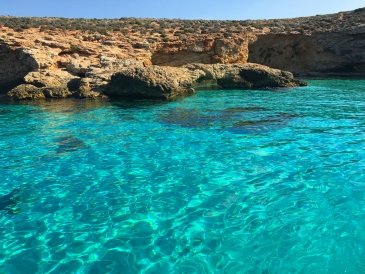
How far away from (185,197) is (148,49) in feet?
69.5

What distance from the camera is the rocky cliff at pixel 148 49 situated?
20.0m

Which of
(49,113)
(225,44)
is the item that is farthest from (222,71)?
(49,113)

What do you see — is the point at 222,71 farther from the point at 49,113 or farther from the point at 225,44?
the point at 49,113

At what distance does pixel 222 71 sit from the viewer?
2264cm

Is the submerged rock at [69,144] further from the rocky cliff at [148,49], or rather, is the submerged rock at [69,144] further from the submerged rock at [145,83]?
the rocky cliff at [148,49]

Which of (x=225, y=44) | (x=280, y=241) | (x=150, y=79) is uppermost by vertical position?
(x=225, y=44)

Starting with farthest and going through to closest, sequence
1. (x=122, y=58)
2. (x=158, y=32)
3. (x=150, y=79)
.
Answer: (x=158, y=32)
(x=122, y=58)
(x=150, y=79)

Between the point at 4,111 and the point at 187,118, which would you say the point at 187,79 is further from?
the point at 4,111

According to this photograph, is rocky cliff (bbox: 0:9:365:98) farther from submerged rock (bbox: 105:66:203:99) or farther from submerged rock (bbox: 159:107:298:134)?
submerged rock (bbox: 159:107:298:134)

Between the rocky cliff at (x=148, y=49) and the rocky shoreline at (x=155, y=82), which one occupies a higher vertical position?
the rocky cliff at (x=148, y=49)

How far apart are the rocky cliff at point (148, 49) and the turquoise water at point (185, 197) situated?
27.7ft

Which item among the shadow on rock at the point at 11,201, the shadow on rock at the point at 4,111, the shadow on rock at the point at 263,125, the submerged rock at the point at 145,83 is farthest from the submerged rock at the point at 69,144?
the submerged rock at the point at 145,83

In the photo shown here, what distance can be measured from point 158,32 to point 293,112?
19.5 meters

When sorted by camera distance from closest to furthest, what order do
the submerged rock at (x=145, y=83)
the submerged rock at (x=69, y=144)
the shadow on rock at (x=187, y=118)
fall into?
the submerged rock at (x=69, y=144) → the shadow on rock at (x=187, y=118) → the submerged rock at (x=145, y=83)
